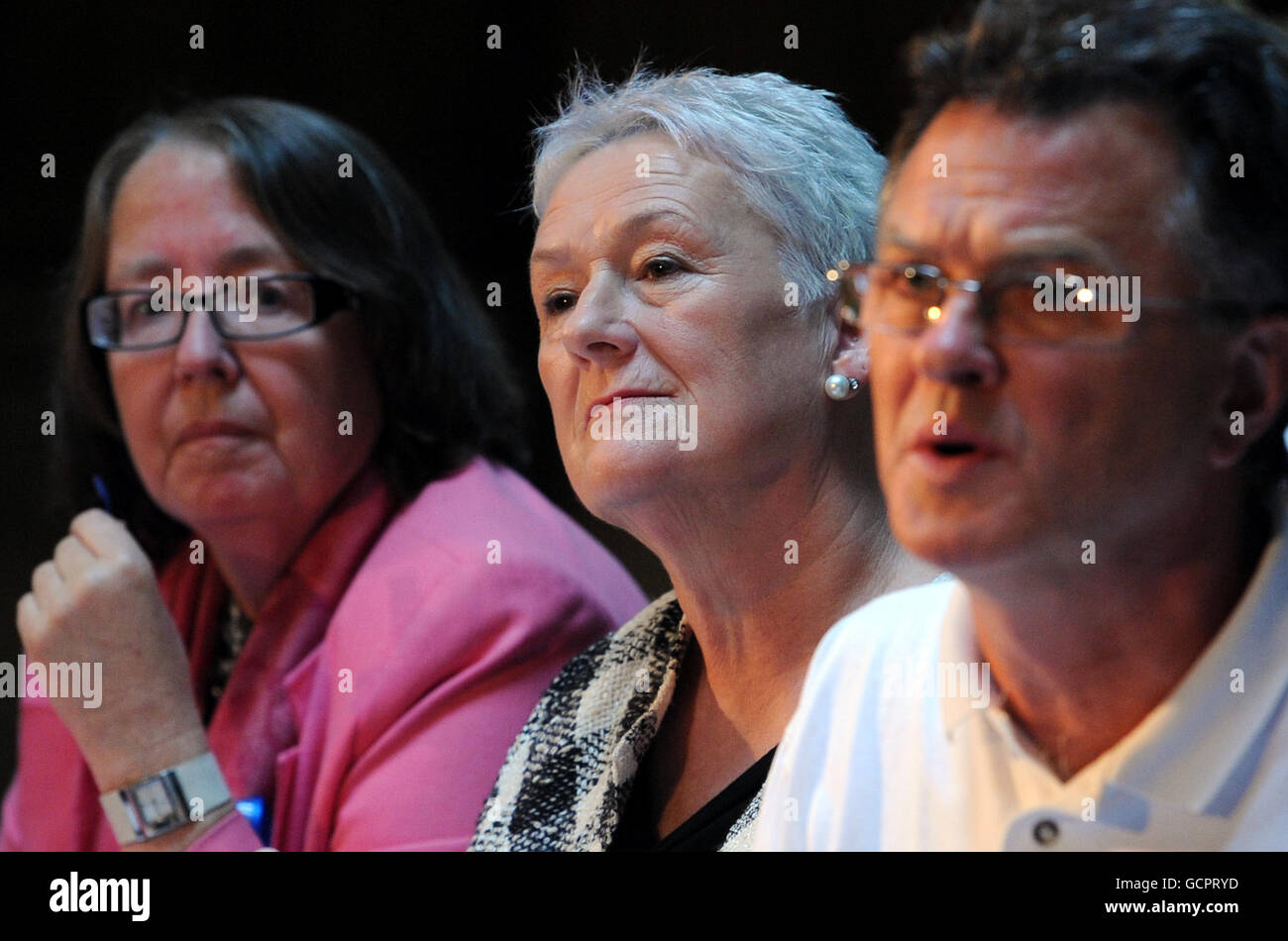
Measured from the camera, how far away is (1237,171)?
1.09 m

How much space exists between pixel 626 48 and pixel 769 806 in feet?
3.10

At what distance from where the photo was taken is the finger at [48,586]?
1928mm

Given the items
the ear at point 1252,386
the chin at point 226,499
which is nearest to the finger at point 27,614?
the chin at point 226,499

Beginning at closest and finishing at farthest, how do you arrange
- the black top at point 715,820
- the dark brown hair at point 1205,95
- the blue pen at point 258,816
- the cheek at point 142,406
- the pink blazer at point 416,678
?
the dark brown hair at point 1205,95
the black top at point 715,820
the pink blazer at point 416,678
the blue pen at point 258,816
the cheek at point 142,406

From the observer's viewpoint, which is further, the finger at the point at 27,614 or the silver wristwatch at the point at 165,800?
the finger at the point at 27,614

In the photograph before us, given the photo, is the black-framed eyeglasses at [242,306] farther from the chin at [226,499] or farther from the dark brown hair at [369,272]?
the chin at [226,499]

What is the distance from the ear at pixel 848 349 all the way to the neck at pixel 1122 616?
478 millimetres

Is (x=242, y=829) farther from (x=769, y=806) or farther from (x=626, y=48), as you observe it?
(x=626, y=48)

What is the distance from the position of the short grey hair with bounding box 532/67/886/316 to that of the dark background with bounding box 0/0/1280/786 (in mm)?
75

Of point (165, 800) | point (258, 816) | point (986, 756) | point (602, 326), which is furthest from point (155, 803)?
point (986, 756)

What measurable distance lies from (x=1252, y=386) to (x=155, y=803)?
4.38 feet

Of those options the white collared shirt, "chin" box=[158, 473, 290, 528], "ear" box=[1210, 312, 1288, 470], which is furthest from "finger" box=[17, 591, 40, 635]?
"ear" box=[1210, 312, 1288, 470]

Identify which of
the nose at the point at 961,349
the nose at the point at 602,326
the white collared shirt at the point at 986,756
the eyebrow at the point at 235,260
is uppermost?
the eyebrow at the point at 235,260
